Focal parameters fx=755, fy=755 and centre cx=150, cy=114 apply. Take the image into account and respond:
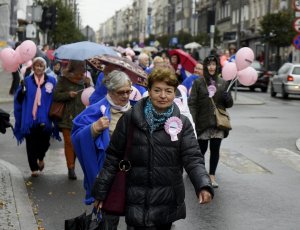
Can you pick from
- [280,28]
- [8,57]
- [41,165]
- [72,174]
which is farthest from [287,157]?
[280,28]

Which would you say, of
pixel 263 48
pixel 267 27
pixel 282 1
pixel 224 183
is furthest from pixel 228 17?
pixel 224 183

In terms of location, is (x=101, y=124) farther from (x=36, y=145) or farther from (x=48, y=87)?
(x=36, y=145)

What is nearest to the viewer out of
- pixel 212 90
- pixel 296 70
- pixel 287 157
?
pixel 212 90

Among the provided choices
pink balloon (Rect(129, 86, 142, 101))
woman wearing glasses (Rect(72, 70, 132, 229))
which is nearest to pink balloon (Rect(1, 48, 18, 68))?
pink balloon (Rect(129, 86, 142, 101))

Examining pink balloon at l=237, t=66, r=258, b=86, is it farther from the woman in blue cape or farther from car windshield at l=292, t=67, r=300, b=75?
car windshield at l=292, t=67, r=300, b=75

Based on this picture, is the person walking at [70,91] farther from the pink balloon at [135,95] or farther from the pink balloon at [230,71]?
the pink balloon at [135,95]

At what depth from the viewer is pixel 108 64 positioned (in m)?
7.02

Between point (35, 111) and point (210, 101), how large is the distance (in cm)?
227

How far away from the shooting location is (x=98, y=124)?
227 inches

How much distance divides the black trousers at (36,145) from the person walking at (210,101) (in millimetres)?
2008

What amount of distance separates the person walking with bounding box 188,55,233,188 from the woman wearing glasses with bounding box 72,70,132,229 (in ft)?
12.0

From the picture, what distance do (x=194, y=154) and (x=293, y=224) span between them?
3.01 meters

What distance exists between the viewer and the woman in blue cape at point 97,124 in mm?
5883

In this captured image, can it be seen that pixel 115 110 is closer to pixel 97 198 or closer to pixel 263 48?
pixel 97 198
